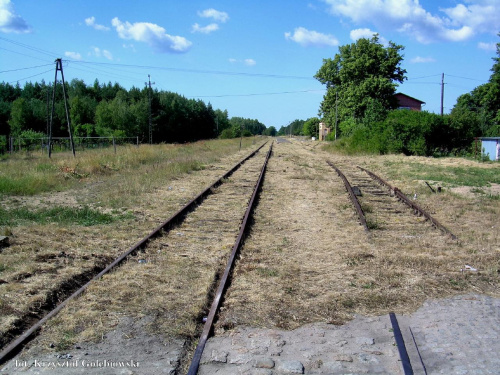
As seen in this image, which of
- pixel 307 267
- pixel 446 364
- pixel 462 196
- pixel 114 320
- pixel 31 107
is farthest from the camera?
pixel 31 107

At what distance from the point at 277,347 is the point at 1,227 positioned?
22.3 feet

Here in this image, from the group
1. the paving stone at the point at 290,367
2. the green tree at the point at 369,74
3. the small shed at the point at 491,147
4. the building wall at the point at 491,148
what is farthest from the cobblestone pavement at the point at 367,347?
the green tree at the point at 369,74

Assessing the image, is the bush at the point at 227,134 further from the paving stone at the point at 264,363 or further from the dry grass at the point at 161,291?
the paving stone at the point at 264,363

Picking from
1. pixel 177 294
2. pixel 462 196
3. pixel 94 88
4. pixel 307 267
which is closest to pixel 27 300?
pixel 177 294

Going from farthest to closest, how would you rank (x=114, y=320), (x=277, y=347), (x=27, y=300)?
(x=27, y=300)
(x=114, y=320)
(x=277, y=347)

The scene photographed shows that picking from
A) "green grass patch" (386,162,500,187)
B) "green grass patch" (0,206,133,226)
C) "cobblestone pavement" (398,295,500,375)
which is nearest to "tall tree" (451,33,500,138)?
"green grass patch" (386,162,500,187)

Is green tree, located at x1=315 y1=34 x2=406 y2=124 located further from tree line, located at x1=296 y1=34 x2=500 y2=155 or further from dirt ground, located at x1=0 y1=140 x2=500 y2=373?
dirt ground, located at x1=0 y1=140 x2=500 y2=373

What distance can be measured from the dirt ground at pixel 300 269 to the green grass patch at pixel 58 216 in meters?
0.84

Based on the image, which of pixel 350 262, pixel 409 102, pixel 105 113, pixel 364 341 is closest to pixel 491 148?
pixel 350 262

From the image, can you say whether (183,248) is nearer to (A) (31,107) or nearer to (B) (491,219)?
(B) (491,219)

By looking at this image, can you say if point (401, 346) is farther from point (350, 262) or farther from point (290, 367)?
point (350, 262)

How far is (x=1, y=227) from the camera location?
345 inches

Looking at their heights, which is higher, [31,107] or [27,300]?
[31,107]

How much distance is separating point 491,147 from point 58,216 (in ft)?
Result: 88.6
